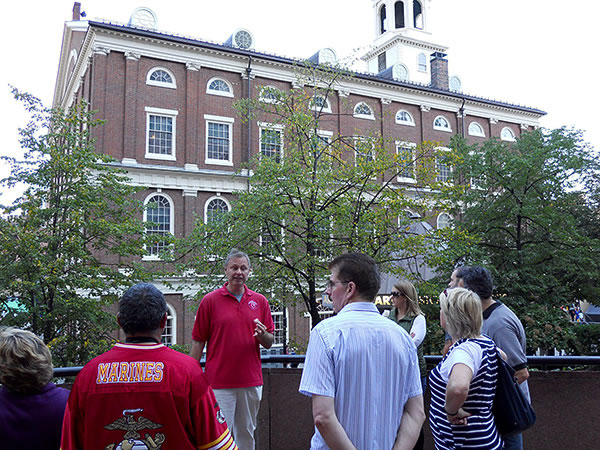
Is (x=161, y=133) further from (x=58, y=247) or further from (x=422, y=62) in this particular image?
(x=422, y=62)

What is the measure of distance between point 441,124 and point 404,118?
358 cm

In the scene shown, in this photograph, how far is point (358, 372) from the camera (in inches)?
116

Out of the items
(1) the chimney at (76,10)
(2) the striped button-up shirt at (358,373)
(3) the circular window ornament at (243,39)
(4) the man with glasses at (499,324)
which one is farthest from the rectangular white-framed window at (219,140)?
(2) the striped button-up shirt at (358,373)

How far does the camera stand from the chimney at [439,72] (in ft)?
140

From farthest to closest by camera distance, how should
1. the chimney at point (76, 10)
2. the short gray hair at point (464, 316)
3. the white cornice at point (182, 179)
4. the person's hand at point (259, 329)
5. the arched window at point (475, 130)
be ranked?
the arched window at point (475, 130) < the chimney at point (76, 10) < the white cornice at point (182, 179) < the person's hand at point (259, 329) < the short gray hair at point (464, 316)

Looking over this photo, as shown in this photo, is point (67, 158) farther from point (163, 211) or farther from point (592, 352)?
point (592, 352)

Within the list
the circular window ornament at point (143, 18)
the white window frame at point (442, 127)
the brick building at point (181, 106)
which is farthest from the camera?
the white window frame at point (442, 127)

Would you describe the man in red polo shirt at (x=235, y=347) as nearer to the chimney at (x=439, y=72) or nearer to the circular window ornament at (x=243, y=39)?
the circular window ornament at (x=243, y=39)

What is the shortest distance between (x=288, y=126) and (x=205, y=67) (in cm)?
1679

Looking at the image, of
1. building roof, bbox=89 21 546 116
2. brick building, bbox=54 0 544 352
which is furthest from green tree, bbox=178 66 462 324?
brick building, bbox=54 0 544 352

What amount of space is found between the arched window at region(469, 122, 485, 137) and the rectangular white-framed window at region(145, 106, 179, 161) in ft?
77.0

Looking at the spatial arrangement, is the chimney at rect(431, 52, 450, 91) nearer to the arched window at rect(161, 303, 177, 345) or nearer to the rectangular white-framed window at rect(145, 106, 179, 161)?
the rectangular white-framed window at rect(145, 106, 179, 161)

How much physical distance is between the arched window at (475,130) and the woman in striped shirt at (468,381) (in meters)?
41.1

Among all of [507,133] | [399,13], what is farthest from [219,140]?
[399,13]
